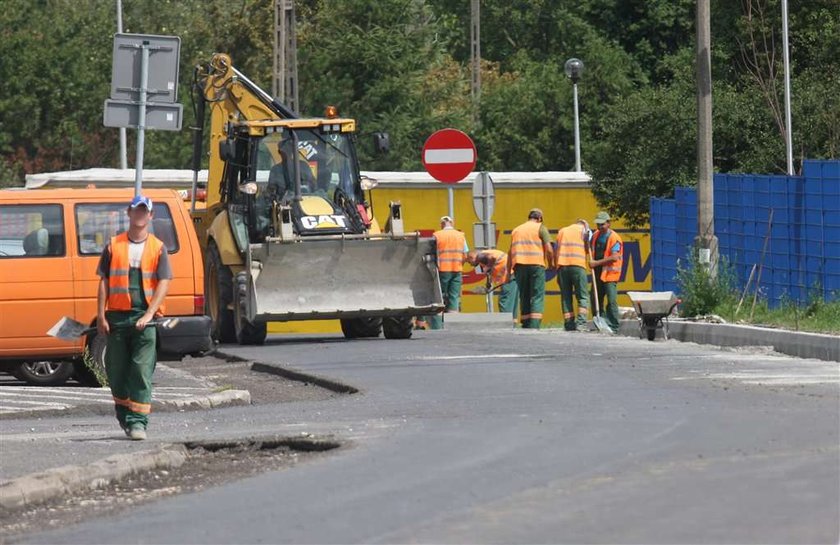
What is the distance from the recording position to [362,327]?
23562 mm

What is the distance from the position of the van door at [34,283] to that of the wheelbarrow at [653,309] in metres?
6.98

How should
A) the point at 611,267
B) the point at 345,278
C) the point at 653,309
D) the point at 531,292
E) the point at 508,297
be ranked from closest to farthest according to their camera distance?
1. the point at 653,309
2. the point at 345,278
3. the point at 611,267
4. the point at 531,292
5. the point at 508,297

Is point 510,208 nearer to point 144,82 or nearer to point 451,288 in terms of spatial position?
point 451,288

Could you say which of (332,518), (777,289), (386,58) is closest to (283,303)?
(777,289)

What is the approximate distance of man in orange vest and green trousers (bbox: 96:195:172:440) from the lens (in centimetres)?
1257

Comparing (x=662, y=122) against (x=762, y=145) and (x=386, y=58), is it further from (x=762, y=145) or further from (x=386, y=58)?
(x=386, y=58)

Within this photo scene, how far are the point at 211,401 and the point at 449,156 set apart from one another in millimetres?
13283

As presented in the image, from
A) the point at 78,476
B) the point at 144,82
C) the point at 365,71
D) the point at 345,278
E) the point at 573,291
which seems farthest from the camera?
the point at 365,71

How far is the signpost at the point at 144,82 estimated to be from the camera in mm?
17344

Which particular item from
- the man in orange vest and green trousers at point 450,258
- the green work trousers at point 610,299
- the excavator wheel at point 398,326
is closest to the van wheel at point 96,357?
the excavator wheel at point 398,326

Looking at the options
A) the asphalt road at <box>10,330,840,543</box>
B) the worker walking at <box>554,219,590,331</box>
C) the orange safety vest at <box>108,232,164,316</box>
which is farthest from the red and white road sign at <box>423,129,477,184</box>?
the orange safety vest at <box>108,232,164,316</box>

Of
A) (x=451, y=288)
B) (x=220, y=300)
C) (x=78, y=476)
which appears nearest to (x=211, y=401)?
(x=78, y=476)

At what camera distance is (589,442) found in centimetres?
1069

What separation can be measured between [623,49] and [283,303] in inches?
1726
